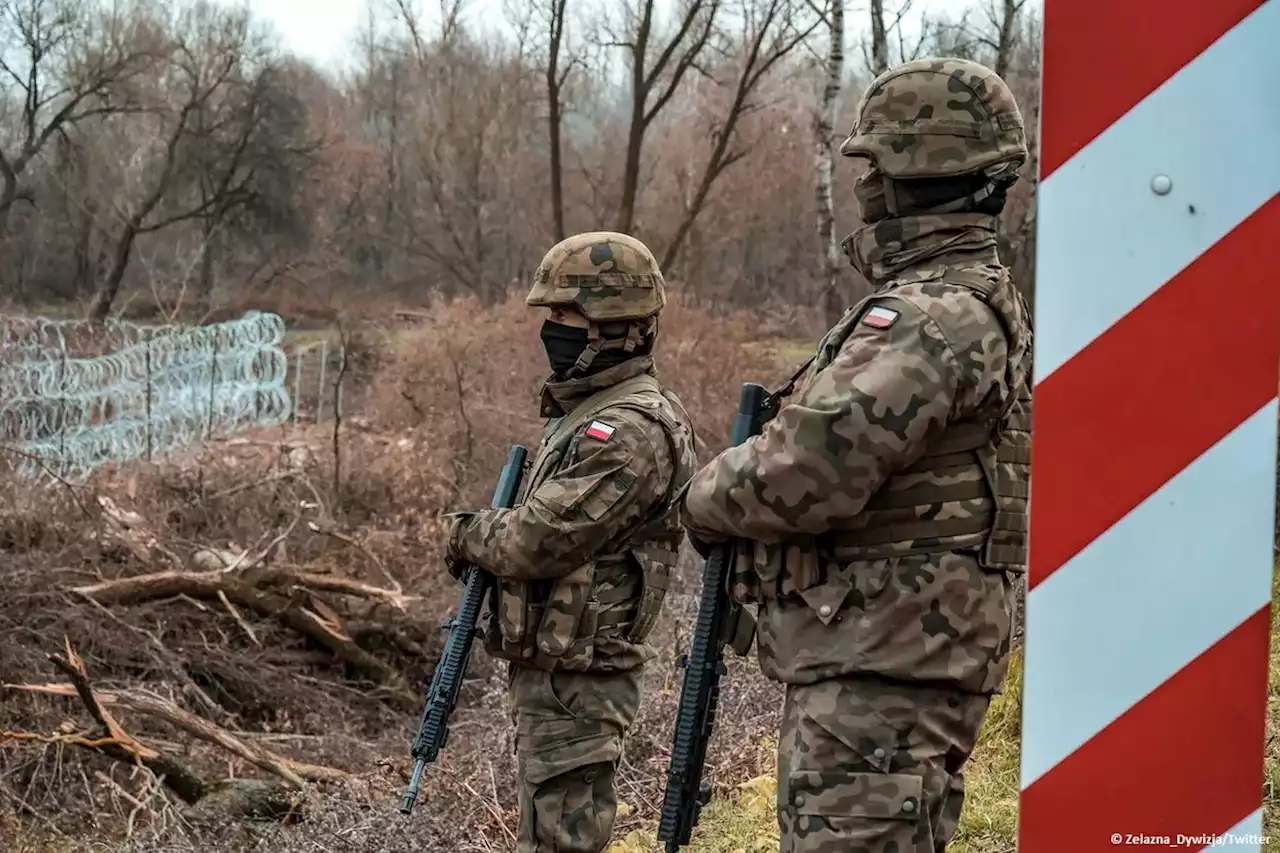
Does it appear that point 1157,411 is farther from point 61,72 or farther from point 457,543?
point 61,72

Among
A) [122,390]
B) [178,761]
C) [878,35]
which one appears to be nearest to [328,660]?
[178,761]

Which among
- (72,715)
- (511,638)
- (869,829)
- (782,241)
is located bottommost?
(72,715)

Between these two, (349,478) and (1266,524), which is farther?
(349,478)

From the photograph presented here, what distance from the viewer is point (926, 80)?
2199 millimetres

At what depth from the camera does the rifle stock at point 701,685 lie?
2.46 metres

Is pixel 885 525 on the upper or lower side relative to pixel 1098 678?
upper

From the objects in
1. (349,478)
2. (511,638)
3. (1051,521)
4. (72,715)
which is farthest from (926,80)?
(349,478)

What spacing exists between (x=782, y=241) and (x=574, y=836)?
105 feet

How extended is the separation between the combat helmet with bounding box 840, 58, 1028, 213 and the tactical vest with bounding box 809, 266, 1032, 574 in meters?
0.19

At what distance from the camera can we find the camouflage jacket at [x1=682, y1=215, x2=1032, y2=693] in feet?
6.68

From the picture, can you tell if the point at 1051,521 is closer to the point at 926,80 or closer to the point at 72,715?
the point at 926,80

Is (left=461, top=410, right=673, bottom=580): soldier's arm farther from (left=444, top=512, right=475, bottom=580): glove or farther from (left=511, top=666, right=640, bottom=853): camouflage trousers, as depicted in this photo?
(left=511, top=666, right=640, bottom=853): camouflage trousers

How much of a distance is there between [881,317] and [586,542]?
1.17m

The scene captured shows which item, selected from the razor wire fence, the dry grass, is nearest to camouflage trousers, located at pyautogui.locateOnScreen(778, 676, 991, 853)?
the dry grass
